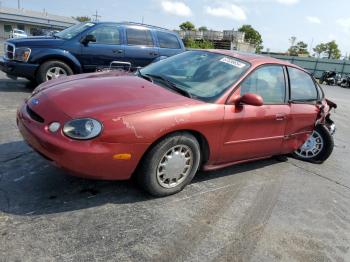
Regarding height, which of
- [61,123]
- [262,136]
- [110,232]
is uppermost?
[61,123]

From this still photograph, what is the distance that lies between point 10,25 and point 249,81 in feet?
188

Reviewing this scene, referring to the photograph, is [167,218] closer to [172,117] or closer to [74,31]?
[172,117]

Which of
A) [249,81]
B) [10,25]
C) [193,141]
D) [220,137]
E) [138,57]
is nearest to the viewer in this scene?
[193,141]

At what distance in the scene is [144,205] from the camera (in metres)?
3.37

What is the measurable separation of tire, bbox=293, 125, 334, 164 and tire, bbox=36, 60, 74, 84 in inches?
206

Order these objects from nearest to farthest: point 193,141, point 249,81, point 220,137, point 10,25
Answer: point 193,141
point 220,137
point 249,81
point 10,25

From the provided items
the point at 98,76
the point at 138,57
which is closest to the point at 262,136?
the point at 98,76

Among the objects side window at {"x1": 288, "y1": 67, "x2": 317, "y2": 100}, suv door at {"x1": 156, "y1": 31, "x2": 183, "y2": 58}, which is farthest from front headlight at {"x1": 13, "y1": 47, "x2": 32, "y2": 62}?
side window at {"x1": 288, "y1": 67, "x2": 317, "y2": 100}

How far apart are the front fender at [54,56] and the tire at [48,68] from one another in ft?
0.31

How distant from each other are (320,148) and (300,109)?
115cm

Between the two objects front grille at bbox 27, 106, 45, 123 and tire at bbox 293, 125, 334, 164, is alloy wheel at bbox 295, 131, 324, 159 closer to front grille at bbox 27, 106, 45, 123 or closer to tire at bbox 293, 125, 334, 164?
tire at bbox 293, 125, 334, 164

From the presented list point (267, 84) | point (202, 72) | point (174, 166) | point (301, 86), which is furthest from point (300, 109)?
point (174, 166)

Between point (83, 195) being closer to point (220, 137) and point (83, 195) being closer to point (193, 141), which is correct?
point (193, 141)

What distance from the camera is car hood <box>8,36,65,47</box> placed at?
7.50 m
